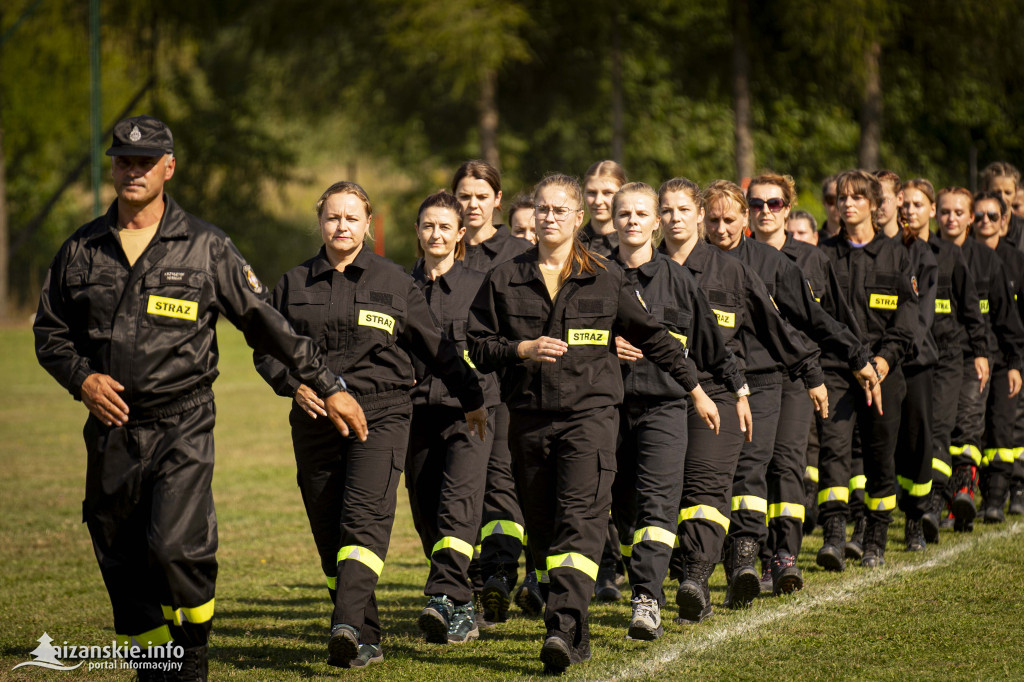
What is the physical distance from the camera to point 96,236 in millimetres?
5125

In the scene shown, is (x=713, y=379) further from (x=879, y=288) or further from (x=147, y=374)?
(x=147, y=374)

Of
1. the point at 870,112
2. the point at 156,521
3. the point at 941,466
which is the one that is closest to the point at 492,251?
the point at 156,521

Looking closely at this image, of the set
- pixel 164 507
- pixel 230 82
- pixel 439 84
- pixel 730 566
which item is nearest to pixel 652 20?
→ pixel 439 84

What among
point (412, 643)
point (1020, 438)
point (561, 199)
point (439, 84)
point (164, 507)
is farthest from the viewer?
point (439, 84)

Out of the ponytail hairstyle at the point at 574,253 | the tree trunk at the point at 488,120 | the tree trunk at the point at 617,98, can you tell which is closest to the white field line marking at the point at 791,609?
the ponytail hairstyle at the point at 574,253

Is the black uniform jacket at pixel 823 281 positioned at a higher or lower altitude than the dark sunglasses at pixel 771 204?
lower

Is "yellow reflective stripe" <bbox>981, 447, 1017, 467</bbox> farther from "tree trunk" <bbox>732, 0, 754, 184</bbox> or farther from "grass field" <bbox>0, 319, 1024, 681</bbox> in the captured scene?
"tree trunk" <bbox>732, 0, 754, 184</bbox>

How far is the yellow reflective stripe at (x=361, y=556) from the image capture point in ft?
19.6

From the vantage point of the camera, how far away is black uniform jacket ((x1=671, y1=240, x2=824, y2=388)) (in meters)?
7.08

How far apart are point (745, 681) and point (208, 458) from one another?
2.50 metres

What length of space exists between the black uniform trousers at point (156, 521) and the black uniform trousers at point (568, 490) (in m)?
1.49

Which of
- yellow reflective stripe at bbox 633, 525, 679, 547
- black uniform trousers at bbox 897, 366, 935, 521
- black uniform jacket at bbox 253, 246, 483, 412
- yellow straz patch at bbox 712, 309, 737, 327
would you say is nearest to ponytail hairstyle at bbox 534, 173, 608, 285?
black uniform jacket at bbox 253, 246, 483, 412

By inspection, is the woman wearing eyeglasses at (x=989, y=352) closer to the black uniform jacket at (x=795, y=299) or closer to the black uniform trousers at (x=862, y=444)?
the black uniform trousers at (x=862, y=444)

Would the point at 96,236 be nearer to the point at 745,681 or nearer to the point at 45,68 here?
the point at 745,681
